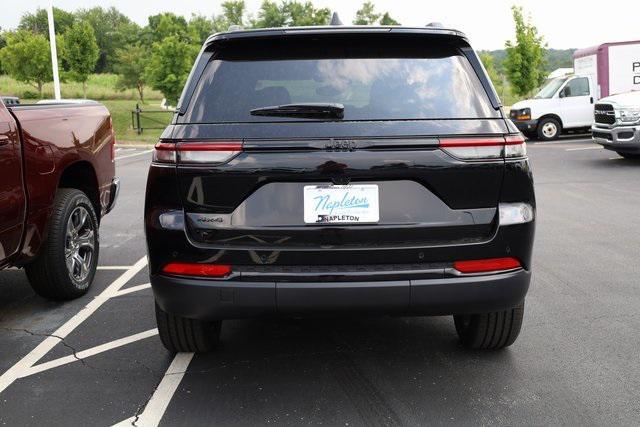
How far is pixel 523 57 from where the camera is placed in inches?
1183

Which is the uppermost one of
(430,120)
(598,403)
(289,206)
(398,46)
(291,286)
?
(398,46)


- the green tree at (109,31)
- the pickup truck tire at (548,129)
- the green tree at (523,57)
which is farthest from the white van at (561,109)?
the green tree at (109,31)

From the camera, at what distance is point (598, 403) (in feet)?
10.3

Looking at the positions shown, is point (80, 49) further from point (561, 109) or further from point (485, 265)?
point (485, 265)

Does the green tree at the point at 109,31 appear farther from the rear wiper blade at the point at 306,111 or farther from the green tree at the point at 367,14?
the rear wiper blade at the point at 306,111

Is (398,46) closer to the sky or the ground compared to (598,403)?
closer to the sky

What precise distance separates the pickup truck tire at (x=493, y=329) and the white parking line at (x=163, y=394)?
1.60m

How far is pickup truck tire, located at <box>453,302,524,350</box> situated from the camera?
3605mm

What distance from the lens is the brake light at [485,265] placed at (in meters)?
3.02

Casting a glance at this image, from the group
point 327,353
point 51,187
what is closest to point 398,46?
point 327,353

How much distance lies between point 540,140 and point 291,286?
64.9 feet

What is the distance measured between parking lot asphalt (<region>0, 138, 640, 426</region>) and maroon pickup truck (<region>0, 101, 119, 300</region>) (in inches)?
11.9

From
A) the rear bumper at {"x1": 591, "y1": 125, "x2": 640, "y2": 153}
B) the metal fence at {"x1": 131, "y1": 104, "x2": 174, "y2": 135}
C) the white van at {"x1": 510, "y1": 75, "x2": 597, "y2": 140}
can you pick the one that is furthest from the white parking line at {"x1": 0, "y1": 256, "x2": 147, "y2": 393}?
the metal fence at {"x1": 131, "y1": 104, "x2": 174, "y2": 135}

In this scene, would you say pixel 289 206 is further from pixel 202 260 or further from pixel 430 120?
pixel 430 120
